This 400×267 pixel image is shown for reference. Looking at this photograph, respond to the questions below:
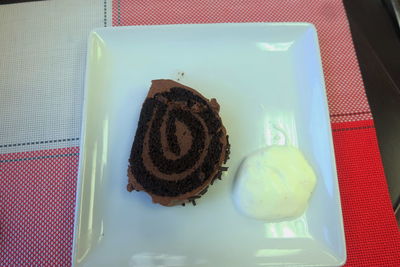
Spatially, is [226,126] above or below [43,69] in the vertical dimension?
below

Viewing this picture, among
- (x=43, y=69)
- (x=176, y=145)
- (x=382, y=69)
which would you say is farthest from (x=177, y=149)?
(x=382, y=69)

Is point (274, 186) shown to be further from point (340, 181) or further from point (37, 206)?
point (37, 206)

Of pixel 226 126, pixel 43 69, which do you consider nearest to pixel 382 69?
pixel 226 126

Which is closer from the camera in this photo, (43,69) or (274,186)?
(274,186)

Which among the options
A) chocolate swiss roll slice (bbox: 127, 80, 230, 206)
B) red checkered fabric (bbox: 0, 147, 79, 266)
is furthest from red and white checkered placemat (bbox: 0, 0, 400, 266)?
chocolate swiss roll slice (bbox: 127, 80, 230, 206)

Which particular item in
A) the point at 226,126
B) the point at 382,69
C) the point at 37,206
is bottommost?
the point at 37,206

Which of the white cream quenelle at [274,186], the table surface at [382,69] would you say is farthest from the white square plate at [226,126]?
the table surface at [382,69]

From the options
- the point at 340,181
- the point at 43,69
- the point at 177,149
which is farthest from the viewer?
the point at 43,69

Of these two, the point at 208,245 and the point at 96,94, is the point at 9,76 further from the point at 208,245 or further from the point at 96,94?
the point at 208,245

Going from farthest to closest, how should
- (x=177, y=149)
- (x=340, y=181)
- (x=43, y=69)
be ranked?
1. (x=43, y=69)
2. (x=340, y=181)
3. (x=177, y=149)

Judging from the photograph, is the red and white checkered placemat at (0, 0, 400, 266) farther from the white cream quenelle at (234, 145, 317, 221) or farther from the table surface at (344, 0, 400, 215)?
the white cream quenelle at (234, 145, 317, 221)
